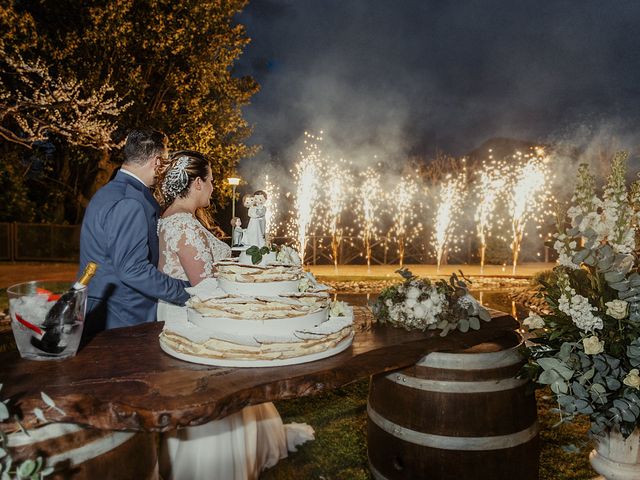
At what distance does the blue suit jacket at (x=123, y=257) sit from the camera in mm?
2973

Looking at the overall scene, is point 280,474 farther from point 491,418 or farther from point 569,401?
point 569,401

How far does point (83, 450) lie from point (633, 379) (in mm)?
2315

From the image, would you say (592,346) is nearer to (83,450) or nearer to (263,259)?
(263,259)

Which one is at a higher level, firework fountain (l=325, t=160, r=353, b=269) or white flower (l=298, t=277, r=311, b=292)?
firework fountain (l=325, t=160, r=353, b=269)

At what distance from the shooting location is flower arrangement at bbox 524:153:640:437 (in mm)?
2393

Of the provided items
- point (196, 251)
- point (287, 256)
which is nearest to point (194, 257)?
point (196, 251)

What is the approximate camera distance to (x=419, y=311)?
9.07 ft

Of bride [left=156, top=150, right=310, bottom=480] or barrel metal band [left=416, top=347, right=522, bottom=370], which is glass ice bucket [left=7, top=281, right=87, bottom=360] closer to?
bride [left=156, top=150, right=310, bottom=480]

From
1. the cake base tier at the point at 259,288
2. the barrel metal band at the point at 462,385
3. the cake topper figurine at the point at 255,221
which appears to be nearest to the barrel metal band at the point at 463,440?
the barrel metal band at the point at 462,385

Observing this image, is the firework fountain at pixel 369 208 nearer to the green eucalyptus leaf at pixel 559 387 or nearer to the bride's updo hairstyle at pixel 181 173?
the bride's updo hairstyle at pixel 181 173

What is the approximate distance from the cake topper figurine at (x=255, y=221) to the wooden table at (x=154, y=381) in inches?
27.3

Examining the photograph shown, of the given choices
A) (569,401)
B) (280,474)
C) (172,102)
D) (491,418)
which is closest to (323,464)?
(280,474)

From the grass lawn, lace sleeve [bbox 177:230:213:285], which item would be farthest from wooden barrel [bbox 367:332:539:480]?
lace sleeve [bbox 177:230:213:285]

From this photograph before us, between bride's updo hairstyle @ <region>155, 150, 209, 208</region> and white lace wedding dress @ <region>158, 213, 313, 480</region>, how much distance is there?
231 millimetres
